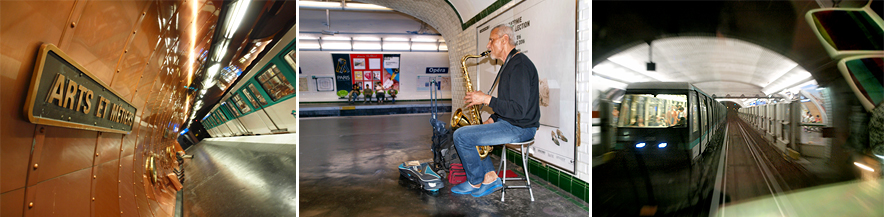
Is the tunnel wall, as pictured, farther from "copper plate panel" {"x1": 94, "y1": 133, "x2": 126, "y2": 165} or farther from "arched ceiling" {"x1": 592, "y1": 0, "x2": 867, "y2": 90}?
"copper plate panel" {"x1": 94, "y1": 133, "x2": 126, "y2": 165}

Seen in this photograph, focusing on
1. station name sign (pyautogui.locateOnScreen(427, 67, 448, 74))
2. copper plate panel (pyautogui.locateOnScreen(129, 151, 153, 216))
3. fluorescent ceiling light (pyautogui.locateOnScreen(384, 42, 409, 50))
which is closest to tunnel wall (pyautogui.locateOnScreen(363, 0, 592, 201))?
copper plate panel (pyautogui.locateOnScreen(129, 151, 153, 216))

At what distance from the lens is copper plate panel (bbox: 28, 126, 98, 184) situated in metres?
0.32

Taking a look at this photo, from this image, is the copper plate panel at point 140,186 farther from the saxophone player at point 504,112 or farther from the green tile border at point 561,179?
the green tile border at point 561,179

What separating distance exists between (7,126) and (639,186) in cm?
94

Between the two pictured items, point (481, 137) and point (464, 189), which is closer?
point (481, 137)

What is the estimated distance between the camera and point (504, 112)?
239 centimetres

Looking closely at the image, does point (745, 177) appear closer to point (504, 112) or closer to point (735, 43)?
point (735, 43)

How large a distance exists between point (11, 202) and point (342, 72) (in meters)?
14.6

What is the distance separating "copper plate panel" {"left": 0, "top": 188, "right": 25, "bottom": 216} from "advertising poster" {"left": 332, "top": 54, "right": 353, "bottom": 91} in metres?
14.2

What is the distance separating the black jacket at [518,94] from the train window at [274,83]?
1867 millimetres

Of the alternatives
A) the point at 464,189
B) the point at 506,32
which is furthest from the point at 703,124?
the point at 464,189

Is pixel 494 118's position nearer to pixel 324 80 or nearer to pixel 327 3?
pixel 327 3

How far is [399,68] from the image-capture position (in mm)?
15180

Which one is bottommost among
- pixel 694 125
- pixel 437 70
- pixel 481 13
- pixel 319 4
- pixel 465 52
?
pixel 694 125
